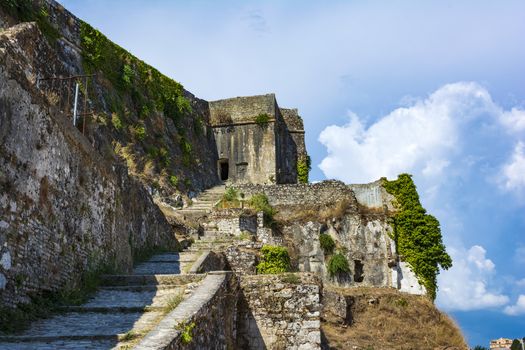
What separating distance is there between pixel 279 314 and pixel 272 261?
387 inches

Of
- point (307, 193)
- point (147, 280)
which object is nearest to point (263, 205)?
point (307, 193)

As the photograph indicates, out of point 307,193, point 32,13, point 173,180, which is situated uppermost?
point 32,13

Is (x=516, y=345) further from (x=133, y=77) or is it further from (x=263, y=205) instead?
(x=133, y=77)

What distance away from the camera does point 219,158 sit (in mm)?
37312

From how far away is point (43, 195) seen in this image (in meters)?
8.93

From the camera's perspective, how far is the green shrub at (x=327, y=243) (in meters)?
26.3

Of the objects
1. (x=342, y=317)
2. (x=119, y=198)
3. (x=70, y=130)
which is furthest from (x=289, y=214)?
(x=70, y=130)

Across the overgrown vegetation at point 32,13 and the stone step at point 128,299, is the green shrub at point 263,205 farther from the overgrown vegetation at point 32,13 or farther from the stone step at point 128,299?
the stone step at point 128,299

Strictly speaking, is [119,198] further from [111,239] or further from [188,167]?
[188,167]

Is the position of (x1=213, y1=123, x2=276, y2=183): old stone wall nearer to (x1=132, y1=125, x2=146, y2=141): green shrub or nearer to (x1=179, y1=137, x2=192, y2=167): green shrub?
(x1=179, y1=137, x2=192, y2=167): green shrub

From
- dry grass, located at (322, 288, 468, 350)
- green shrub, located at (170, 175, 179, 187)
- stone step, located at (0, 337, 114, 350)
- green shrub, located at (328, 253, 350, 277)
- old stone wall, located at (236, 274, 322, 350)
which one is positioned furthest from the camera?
green shrub, located at (170, 175, 179, 187)

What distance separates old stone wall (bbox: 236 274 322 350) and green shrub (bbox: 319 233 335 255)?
16.4 meters

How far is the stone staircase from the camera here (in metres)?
6.81

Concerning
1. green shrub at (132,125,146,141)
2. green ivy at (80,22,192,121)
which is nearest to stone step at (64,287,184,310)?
green ivy at (80,22,192,121)
